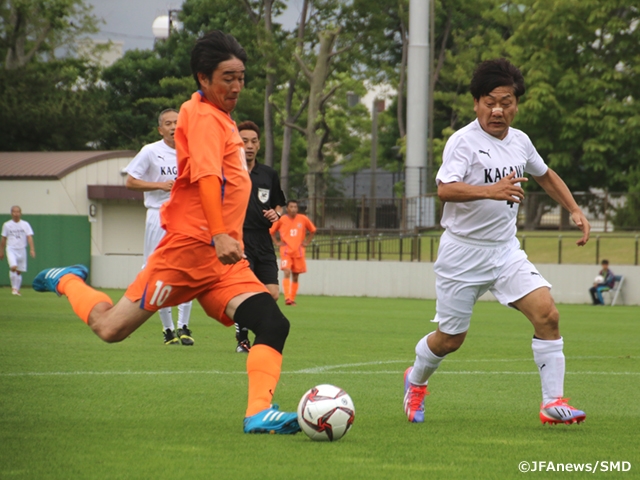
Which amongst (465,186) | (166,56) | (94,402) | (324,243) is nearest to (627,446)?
(465,186)

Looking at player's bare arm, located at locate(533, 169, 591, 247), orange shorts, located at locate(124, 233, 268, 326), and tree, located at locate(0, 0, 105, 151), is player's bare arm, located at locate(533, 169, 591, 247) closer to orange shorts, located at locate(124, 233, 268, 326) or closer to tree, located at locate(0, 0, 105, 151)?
orange shorts, located at locate(124, 233, 268, 326)

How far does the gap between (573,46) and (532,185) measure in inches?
221

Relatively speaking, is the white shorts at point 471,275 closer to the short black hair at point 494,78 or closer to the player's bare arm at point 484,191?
the player's bare arm at point 484,191

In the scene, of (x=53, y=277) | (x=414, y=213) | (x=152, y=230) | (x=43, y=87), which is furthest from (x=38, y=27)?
(x=53, y=277)

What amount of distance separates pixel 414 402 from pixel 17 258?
20867 mm

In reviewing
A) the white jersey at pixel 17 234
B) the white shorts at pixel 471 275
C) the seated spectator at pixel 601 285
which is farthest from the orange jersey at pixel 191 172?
the seated spectator at pixel 601 285

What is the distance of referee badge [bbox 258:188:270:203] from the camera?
10.7 metres

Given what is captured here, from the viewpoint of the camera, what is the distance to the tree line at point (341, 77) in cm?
3825

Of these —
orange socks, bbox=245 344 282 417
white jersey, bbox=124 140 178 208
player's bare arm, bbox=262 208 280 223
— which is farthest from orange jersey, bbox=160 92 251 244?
white jersey, bbox=124 140 178 208

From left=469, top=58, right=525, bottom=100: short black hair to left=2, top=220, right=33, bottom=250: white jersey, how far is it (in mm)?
20864

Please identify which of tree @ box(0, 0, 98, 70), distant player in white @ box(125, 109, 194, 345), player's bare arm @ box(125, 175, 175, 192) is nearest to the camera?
player's bare arm @ box(125, 175, 175, 192)

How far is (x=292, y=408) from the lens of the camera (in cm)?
682

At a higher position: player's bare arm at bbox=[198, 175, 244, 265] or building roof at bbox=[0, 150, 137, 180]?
building roof at bbox=[0, 150, 137, 180]

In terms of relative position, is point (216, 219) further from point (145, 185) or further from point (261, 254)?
point (261, 254)
